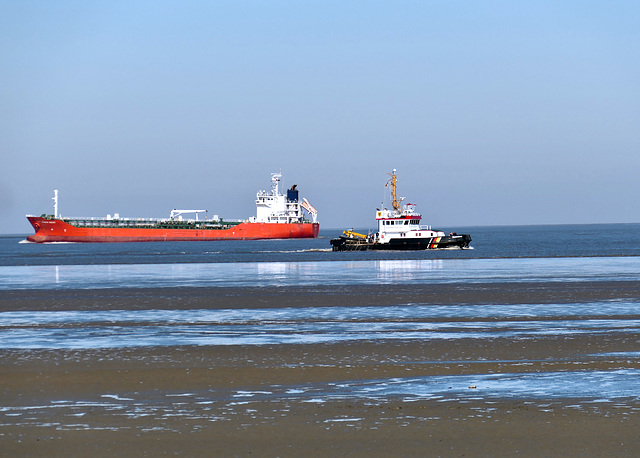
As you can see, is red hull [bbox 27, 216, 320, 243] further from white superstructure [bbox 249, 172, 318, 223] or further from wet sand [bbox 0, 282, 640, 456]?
wet sand [bbox 0, 282, 640, 456]

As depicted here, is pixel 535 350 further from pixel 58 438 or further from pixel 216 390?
pixel 58 438

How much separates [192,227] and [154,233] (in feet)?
25.8

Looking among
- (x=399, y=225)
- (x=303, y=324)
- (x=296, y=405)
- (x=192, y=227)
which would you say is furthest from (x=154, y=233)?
(x=296, y=405)

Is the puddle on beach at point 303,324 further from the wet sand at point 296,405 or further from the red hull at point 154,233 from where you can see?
the red hull at point 154,233

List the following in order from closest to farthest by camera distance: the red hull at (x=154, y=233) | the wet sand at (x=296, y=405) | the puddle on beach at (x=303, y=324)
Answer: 1. the wet sand at (x=296, y=405)
2. the puddle on beach at (x=303, y=324)
3. the red hull at (x=154, y=233)

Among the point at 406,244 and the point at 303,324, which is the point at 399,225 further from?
the point at 303,324

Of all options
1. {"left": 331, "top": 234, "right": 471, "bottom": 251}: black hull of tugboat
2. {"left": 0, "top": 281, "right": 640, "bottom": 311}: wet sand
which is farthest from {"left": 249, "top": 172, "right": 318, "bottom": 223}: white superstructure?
{"left": 0, "top": 281, "right": 640, "bottom": 311}: wet sand

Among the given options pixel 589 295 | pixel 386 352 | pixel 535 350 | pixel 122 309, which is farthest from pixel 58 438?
pixel 589 295

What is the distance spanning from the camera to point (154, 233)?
5704 inches

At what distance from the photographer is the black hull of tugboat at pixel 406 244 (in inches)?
3514

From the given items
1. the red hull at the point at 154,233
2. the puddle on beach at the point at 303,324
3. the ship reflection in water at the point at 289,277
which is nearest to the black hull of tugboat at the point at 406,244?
the ship reflection in water at the point at 289,277

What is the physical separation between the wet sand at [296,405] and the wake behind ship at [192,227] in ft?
426

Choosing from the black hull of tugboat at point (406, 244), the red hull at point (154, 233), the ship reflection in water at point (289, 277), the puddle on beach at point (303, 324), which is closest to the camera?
the puddle on beach at point (303, 324)

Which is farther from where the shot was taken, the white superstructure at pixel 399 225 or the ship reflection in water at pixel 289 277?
the white superstructure at pixel 399 225
